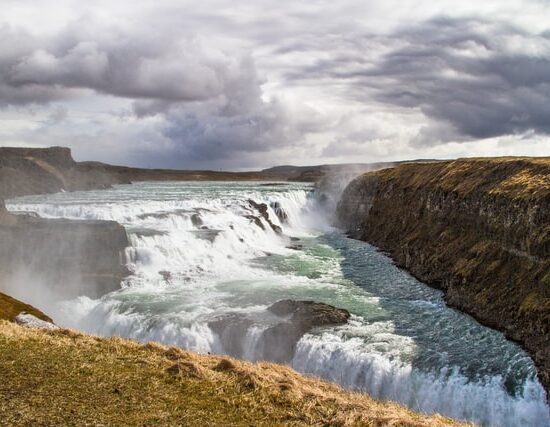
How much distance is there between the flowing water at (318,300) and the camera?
82.3ft

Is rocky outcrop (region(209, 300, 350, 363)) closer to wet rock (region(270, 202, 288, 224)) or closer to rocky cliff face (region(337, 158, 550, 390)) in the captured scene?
rocky cliff face (region(337, 158, 550, 390))

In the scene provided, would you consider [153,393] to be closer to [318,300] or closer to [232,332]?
[232,332]

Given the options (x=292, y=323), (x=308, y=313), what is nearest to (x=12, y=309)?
(x=292, y=323)

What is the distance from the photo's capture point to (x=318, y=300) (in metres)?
38.0

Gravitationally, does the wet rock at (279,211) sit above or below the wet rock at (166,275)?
above

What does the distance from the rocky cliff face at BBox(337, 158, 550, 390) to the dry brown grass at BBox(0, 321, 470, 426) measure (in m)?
15.1

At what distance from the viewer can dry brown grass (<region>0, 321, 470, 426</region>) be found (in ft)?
43.5

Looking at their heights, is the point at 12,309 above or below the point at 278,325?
above

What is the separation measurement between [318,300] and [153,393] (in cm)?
2429

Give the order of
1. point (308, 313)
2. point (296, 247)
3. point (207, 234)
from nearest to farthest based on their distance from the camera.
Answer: point (308, 313) < point (207, 234) < point (296, 247)

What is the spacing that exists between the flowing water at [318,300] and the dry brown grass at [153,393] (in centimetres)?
916

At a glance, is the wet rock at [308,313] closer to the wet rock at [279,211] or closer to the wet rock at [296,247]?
the wet rock at [296,247]

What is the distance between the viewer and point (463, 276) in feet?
128

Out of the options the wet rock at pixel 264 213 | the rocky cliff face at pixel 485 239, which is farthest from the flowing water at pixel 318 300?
the wet rock at pixel 264 213
